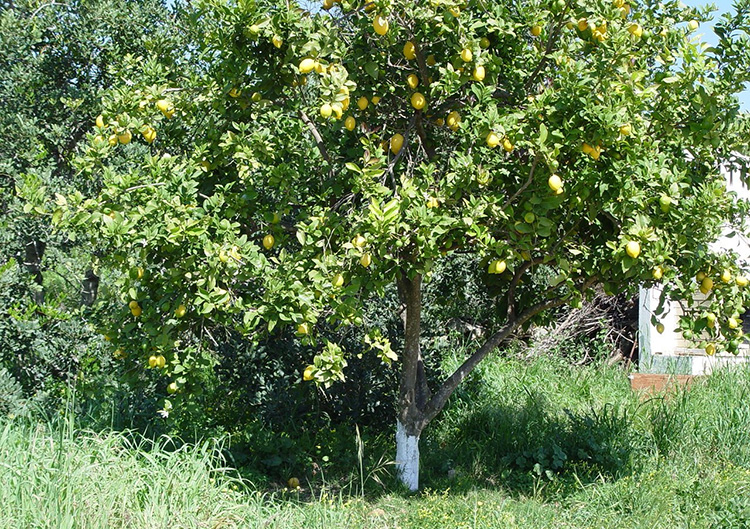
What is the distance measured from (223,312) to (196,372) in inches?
15.6

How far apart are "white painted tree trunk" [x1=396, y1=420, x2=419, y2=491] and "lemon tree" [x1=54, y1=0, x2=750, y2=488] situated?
1072 millimetres

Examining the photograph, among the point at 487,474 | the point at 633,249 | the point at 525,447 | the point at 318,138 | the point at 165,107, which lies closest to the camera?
the point at 633,249

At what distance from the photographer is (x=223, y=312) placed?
4043 millimetres

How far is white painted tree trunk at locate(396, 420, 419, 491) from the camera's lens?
194 inches

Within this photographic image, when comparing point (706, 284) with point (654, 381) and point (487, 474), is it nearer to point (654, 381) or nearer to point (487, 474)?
point (487, 474)

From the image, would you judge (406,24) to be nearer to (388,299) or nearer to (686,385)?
(388,299)

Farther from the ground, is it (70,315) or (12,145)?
(12,145)

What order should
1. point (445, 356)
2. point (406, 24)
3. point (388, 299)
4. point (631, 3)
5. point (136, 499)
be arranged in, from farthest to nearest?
1. point (445, 356)
2. point (388, 299)
3. point (631, 3)
4. point (406, 24)
5. point (136, 499)

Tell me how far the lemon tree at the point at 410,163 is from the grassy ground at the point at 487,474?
0.59 metres

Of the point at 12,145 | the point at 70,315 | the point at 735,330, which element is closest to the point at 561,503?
the point at 735,330

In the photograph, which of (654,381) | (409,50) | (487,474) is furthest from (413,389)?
(654,381)

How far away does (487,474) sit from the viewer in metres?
5.36

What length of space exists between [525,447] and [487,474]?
17.0 inches

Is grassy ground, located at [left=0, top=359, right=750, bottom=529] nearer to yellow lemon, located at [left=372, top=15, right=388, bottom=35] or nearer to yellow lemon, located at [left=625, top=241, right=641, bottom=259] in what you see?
yellow lemon, located at [left=625, top=241, right=641, bottom=259]
